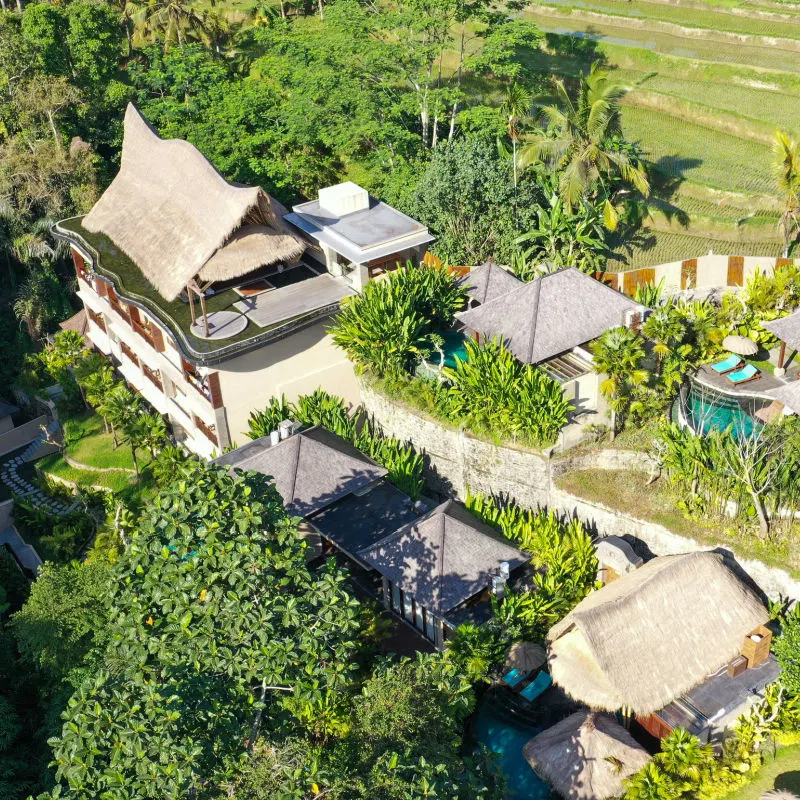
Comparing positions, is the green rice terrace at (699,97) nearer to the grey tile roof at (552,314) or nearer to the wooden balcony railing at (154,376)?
the grey tile roof at (552,314)

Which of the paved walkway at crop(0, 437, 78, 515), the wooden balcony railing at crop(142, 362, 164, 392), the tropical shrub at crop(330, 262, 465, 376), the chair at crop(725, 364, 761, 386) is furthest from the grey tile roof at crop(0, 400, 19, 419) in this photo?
the chair at crop(725, 364, 761, 386)

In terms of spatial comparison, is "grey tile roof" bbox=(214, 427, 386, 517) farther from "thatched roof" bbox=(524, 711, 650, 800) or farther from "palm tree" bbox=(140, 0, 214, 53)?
"palm tree" bbox=(140, 0, 214, 53)

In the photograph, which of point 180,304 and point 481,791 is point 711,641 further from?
point 180,304

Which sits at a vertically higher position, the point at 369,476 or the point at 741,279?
the point at 741,279

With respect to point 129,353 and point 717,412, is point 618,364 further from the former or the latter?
point 129,353

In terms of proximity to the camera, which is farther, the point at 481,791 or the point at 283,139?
the point at 283,139

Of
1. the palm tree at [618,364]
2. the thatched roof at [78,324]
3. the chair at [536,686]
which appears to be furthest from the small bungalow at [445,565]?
the thatched roof at [78,324]

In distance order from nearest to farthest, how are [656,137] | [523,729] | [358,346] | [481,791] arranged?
1. [481,791]
2. [523,729]
3. [358,346]
4. [656,137]

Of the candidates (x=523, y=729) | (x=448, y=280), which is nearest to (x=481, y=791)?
(x=523, y=729)
